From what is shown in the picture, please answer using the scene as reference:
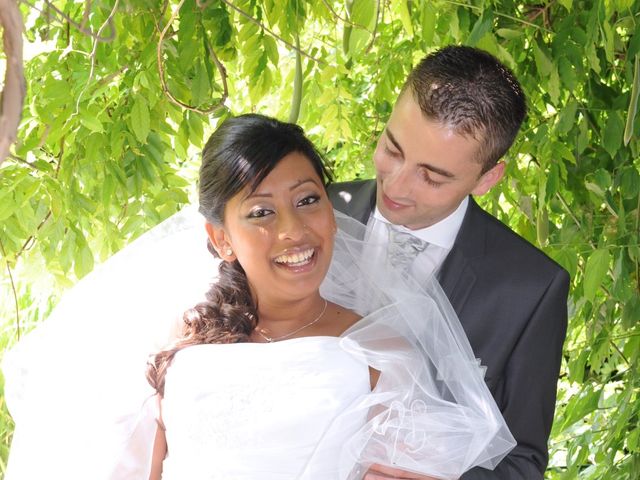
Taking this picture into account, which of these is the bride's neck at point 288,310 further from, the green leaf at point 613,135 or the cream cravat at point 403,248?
the green leaf at point 613,135

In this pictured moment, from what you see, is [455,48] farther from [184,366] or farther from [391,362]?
[184,366]

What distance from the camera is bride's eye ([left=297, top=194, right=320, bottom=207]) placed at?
176 centimetres

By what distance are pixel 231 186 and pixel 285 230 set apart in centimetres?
14

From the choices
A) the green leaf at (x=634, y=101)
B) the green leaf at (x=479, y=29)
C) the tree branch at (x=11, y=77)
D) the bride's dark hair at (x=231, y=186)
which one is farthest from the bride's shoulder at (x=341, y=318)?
the tree branch at (x=11, y=77)

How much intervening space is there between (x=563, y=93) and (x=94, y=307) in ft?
4.85

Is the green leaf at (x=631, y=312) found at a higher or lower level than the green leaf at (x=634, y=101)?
lower

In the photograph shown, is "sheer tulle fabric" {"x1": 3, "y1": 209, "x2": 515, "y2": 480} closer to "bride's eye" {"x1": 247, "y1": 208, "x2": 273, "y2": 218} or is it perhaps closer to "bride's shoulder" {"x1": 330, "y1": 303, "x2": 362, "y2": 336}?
"bride's shoulder" {"x1": 330, "y1": 303, "x2": 362, "y2": 336}

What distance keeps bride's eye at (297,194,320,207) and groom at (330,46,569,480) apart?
203 mm

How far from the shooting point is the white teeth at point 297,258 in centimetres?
171

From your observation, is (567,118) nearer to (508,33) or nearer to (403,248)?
(508,33)

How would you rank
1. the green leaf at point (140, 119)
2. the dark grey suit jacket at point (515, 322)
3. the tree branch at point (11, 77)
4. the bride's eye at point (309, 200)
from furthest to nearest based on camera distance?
the green leaf at point (140, 119) < the dark grey suit jacket at point (515, 322) < the bride's eye at point (309, 200) < the tree branch at point (11, 77)

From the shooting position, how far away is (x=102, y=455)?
1.82 metres

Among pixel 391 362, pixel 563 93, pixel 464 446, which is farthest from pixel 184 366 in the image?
pixel 563 93

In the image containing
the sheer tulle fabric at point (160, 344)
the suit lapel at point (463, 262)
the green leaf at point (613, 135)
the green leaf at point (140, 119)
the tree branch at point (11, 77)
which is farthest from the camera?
the green leaf at point (613, 135)
